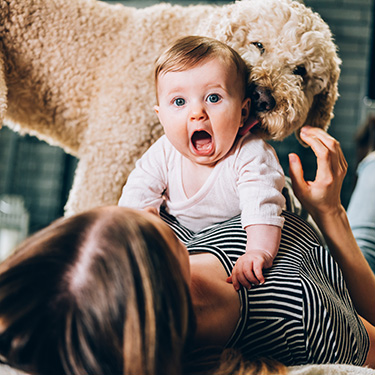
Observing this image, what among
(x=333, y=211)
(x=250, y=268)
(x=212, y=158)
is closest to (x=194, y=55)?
(x=212, y=158)

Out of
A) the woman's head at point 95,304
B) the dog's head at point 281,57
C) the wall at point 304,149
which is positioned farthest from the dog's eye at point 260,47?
the wall at point 304,149

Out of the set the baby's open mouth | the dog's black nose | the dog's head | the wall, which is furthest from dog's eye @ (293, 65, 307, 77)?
the wall

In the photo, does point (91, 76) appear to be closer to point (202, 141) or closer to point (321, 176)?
point (202, 141)

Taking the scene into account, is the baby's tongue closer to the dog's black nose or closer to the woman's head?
the dog's black nose

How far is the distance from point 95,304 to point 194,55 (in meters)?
0.46

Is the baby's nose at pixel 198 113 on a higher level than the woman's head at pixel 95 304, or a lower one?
higher

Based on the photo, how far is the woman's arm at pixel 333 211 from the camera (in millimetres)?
953

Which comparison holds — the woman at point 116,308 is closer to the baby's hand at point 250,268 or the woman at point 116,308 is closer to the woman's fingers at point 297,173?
the baby's hand at point 250,268

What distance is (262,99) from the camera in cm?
80

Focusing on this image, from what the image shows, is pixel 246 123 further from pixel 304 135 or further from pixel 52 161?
pixel 52 161

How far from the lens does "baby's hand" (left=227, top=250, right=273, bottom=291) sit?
2.30 feet

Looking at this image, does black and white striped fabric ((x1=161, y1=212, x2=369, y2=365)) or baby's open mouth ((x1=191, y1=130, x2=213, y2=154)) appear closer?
black and white striped fabric ((x1=161, y1=212, x2=369, y2=365))

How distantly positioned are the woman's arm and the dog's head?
10 cm

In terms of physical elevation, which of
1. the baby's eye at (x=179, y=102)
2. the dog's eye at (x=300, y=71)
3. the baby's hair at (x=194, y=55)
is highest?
the baby's hair at (x=194, y=55)
